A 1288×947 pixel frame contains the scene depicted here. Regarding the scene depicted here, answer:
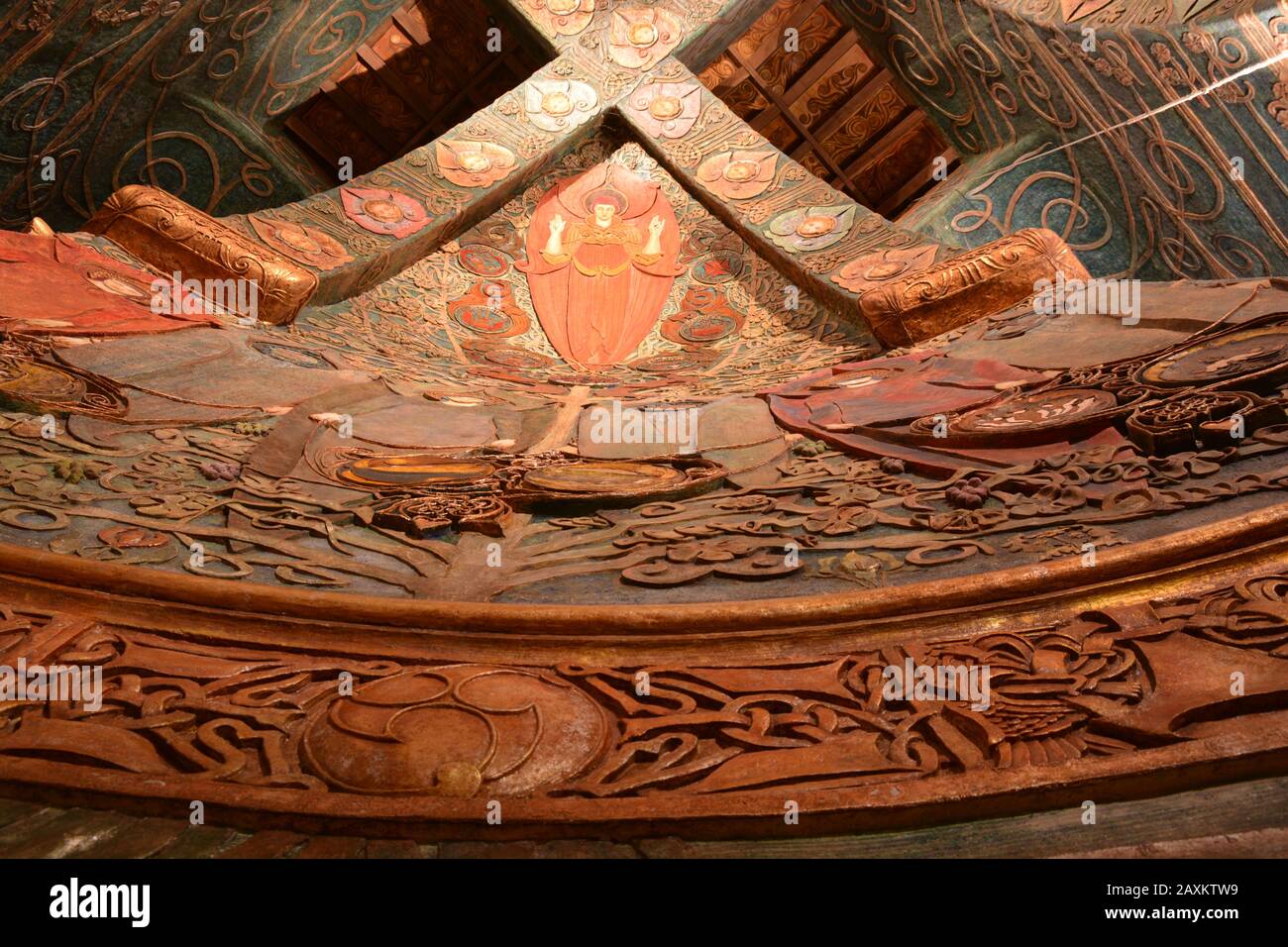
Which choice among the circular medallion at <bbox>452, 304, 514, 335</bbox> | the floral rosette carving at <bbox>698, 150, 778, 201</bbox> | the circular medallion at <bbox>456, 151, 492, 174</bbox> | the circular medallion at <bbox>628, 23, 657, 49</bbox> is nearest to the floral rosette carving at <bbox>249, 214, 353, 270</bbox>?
the circular medallion at <bbox>452, 304, 514, 335</bbox>

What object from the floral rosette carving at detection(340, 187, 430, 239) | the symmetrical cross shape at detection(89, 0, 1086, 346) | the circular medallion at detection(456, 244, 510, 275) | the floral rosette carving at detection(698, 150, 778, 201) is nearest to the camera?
the symmetrical cross shape at detection(89, 0, 1086, 346)

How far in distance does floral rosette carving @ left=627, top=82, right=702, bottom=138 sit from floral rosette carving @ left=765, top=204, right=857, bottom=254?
1.07 m

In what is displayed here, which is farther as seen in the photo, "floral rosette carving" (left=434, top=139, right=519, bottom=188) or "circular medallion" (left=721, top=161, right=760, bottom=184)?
"circular medallion" (left=721, top=161, right=760, bottom=184)

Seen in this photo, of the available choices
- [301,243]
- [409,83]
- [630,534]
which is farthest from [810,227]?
[630,534]

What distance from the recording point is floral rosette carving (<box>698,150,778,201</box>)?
6426 millimetres

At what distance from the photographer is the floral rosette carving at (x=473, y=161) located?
20.6 ft

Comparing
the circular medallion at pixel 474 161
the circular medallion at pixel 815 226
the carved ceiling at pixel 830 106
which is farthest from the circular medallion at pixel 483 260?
the carved ceiling at pixel 830 106

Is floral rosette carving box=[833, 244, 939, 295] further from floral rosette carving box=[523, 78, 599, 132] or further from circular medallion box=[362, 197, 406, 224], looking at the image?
circular medallion box=[362, 197, 406, 224]

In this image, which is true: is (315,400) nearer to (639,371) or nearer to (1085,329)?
(639,371)

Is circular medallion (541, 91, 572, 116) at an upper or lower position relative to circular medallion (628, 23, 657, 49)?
lower

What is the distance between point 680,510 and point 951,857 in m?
1.54

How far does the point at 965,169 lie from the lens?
260 inches

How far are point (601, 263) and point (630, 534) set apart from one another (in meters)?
3.60

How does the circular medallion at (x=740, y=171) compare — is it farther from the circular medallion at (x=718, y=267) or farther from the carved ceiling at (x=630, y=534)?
the carved ceiling at (x=630, y=534)
